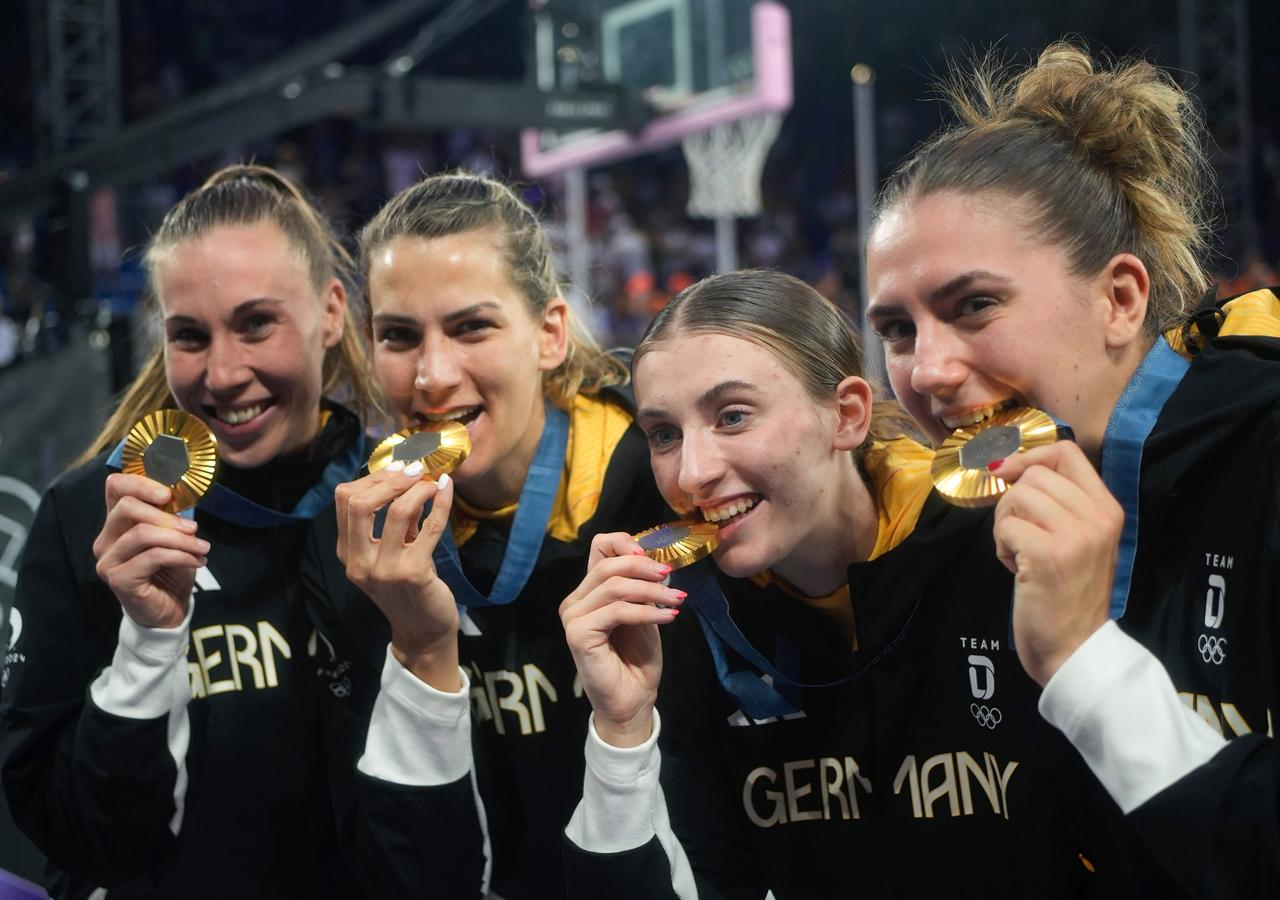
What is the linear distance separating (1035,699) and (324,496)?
1.40m

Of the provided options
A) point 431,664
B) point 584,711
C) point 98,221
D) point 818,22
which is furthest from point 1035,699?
point 818,22

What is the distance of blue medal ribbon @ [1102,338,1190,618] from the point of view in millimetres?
1675

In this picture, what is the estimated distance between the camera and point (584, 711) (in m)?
2.28

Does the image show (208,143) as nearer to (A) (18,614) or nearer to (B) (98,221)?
(B) (98,221)

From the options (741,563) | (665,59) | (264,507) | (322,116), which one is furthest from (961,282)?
(665,59)

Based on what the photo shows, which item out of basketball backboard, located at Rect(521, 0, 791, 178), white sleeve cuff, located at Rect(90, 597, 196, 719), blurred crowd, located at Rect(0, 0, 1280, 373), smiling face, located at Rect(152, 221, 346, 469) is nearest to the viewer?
white sleeve cuff, located at Rect(90, 597, 196, 719)

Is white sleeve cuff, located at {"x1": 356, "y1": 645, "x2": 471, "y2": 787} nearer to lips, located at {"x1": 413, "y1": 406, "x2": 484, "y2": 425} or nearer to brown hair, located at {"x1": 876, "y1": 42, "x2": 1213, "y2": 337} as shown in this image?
lips, located at {"x1": 413, "y1": 406, "x2": 484, "y2": 425}

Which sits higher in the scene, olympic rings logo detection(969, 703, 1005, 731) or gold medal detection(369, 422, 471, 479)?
gold medal detection(369, 422, 471, 479)

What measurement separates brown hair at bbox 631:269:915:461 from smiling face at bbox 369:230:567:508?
364mm

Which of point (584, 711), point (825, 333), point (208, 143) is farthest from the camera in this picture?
point (208, 143)

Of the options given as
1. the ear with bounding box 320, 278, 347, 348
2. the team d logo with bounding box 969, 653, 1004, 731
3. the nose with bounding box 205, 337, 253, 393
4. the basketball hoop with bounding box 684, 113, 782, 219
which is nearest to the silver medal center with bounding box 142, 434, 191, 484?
the nose with bounding box 205, 337, 253, 393

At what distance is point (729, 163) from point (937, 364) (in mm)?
8286

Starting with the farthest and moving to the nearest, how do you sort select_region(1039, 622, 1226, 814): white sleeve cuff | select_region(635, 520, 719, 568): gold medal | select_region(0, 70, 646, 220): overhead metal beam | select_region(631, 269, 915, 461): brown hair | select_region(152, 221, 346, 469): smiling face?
select_region(0, 70, 646, 220): overhead metal beam → select_region(152, 221, 346, 469): smiling face → select_region(631, 269, 915, 461): brown hair → select_region(635, 520, 719, 568): gold medal → select_region(1039, 622, 1226, 814): white sleeve cuff

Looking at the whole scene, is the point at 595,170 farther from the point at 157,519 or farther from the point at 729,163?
the point at 157,519
